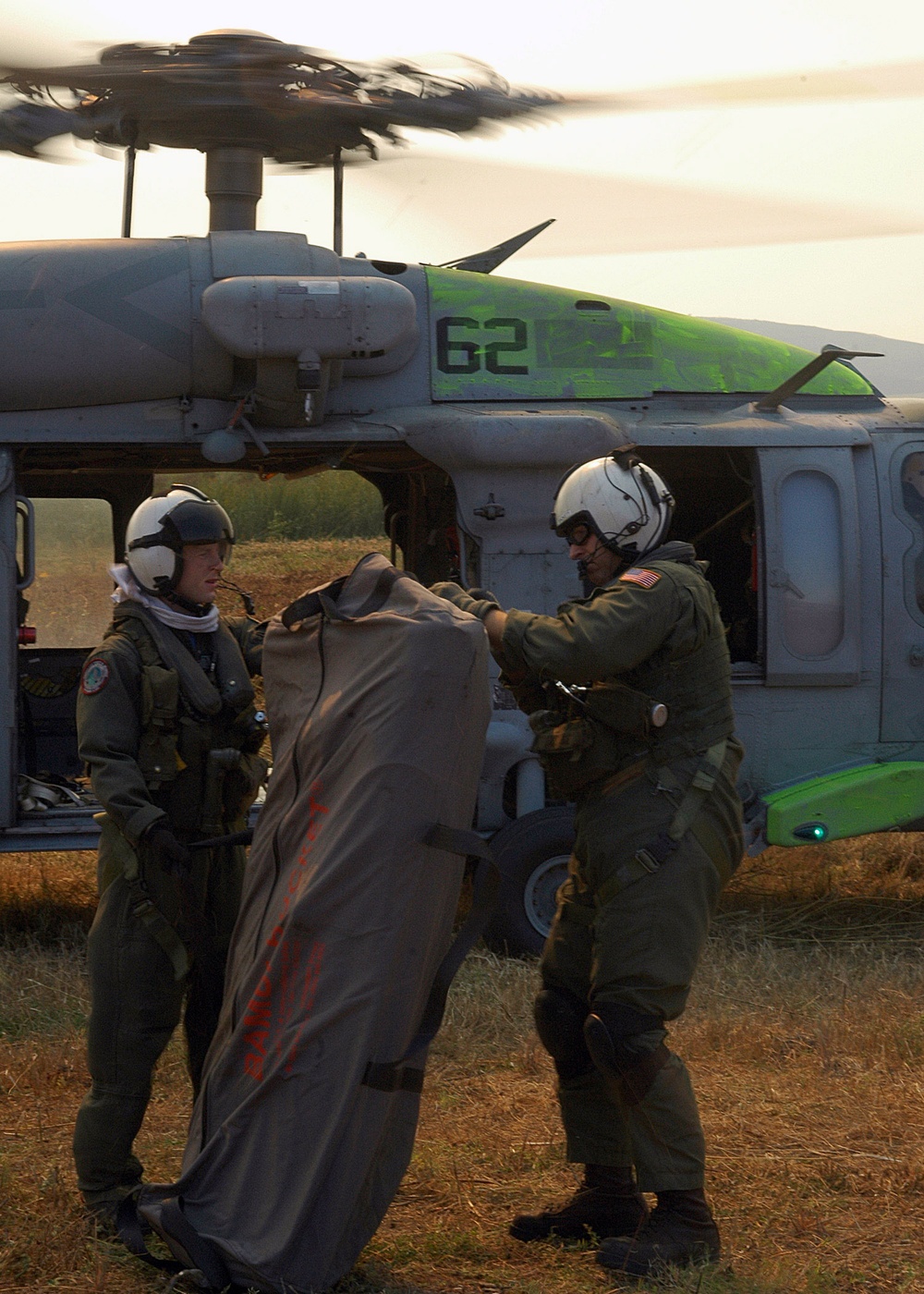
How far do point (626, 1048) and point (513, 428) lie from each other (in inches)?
143

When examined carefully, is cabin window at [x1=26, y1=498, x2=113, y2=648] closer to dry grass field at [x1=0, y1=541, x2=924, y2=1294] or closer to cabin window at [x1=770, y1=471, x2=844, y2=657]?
dry grass field at [x1=0, y1=541, x2=924, y2=1294]

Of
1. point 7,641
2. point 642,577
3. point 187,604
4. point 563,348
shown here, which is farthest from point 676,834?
point 563,348

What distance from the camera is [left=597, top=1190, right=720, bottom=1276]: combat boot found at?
11.4 ft

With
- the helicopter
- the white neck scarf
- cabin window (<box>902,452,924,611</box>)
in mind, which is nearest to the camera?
the white neck scarf

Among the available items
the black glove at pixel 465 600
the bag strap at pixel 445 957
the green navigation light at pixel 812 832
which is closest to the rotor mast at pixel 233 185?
the black glove at pixel 465 600

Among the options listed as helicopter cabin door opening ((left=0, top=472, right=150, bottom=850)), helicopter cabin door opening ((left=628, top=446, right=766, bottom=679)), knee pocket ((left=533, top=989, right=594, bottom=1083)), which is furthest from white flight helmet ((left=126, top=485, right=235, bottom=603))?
helicopter cabin door opening ((left=628, top=446, right=766, bottom=679))

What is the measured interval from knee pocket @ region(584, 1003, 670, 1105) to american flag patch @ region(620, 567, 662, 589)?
1.02m

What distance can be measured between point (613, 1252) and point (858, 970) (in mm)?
3069

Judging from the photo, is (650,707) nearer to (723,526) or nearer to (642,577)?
Answer: (642,577)

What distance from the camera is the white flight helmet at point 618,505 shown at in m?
3.87

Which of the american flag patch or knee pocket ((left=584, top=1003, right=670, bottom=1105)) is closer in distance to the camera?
knee pocket ((left=584, top=1003, right=670, bottom=1105))

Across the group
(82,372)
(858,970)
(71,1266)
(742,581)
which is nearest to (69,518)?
(82,372)

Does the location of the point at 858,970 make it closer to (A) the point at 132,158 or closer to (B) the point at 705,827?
(B) the point at 705,827

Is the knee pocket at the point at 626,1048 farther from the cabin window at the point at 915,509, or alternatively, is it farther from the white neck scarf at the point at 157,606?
the cabin window at the point at 915,509
